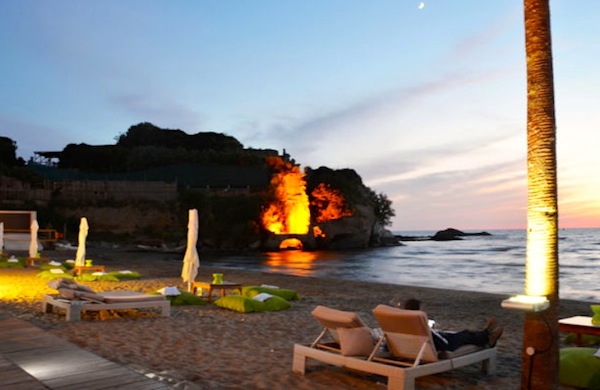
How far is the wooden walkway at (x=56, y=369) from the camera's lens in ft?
14.1

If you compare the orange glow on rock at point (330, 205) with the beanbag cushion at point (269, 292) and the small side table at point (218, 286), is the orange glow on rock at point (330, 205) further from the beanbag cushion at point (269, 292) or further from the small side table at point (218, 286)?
the small side table at point (218, 286)

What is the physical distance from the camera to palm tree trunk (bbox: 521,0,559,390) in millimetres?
3990

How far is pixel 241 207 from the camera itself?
223 ft

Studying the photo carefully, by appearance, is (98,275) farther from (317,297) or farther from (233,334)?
(233,334)

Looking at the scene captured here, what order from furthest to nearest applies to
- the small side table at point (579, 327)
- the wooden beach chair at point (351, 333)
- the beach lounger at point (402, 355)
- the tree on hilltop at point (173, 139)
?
A: the tree on hilltop at point (173, 139), the small side table at point (579, 327), the wooden beach chair at point (351, 333), the beach lounger at point (402, 355)

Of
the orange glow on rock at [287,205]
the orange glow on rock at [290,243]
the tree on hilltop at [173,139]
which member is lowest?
the orange glow on rock at [290,243]

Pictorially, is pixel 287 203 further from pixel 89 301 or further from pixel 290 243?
pixel 89 301

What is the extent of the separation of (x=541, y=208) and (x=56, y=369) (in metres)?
4.28

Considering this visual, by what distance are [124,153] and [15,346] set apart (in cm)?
8841

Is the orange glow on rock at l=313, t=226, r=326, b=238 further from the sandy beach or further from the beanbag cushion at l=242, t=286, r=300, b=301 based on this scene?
the beanbag cushion at l=242, t=286, r=300, b=301

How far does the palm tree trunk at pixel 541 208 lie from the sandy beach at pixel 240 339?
134cm

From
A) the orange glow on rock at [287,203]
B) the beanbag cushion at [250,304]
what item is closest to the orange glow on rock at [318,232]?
the orange glow on rock at [287,203]

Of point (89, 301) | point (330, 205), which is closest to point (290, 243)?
Result: point (330, 205)

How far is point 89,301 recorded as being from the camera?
8797 mm
